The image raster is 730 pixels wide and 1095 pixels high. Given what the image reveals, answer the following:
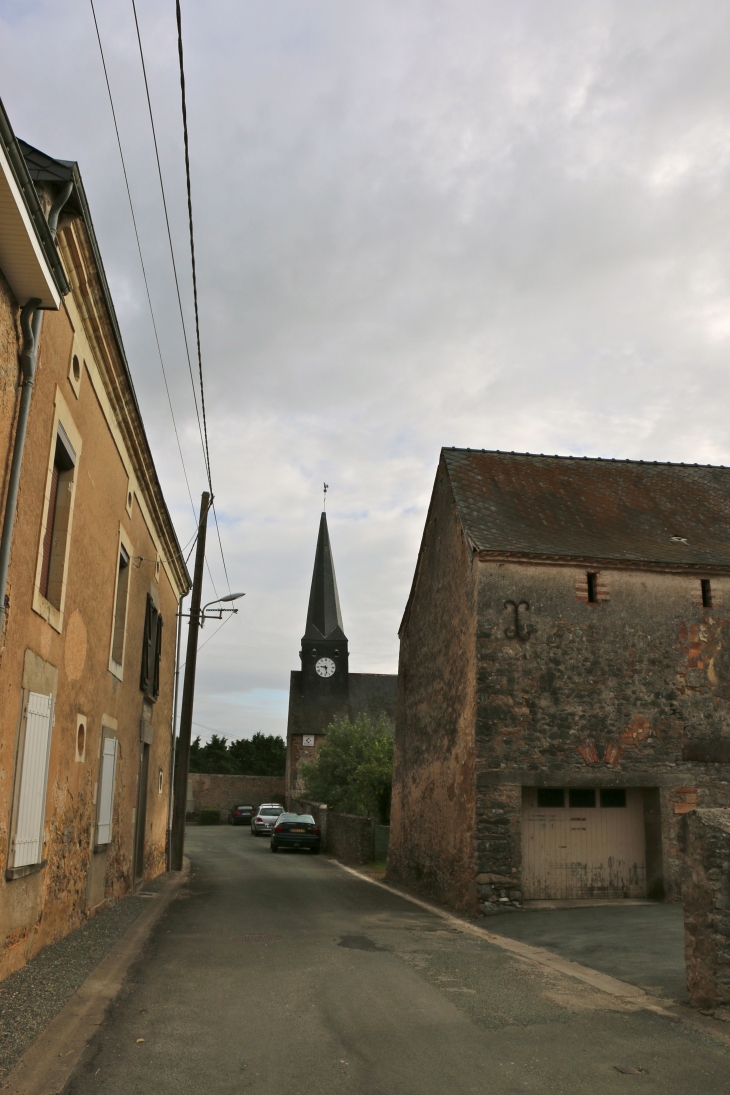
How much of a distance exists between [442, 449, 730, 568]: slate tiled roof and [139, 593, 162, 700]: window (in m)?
5.63

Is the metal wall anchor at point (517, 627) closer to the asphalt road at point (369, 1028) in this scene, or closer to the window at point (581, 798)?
the window at point (581, 798)

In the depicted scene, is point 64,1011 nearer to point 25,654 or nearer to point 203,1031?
point 203,1031

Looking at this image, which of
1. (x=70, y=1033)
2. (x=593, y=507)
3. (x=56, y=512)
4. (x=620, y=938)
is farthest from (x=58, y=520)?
→ (x=593, y=507)

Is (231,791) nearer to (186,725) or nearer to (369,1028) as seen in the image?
(186,725)

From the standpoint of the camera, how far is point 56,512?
852 cm

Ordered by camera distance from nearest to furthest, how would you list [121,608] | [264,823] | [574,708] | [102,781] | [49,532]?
1. [49,532]
2. [102,781]
3. [121,608]
4. [574,708]
5. [264,823]

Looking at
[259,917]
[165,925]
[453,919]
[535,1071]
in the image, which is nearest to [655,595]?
[453,919]

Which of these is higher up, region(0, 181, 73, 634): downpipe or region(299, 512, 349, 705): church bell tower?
region(299, 512, 349, 705): church bell tower

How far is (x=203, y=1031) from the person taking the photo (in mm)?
5617

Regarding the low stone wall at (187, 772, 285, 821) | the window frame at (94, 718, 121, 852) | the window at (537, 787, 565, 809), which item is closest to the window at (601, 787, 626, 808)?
the window at (537, 787, 565, 809)

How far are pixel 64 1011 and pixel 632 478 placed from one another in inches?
589

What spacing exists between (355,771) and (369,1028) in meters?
23.2

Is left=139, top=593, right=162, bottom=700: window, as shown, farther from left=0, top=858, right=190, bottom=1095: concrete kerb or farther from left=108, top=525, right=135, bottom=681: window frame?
left=0, top=858, right=190, bottom=1095: concrete kerb

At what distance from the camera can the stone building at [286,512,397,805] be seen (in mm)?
53000
